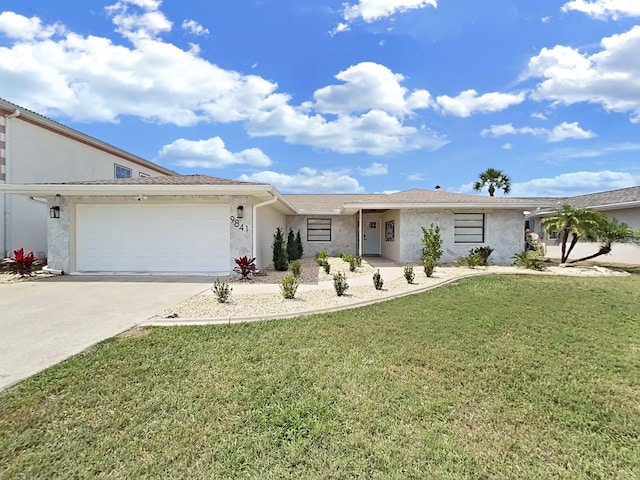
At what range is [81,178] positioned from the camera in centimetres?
1686

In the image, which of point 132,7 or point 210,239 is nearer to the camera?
point 132,7

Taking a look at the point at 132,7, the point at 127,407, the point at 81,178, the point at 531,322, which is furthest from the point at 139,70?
the point at 531,322

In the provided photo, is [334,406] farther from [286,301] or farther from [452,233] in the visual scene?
[452,233]

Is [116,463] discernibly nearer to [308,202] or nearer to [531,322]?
[531,322]

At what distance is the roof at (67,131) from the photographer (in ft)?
43.1

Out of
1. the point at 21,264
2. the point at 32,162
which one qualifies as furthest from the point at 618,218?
the point at 32,162

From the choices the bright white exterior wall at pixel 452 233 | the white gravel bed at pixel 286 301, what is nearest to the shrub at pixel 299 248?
the bright white exterior wall at pixel 452 233

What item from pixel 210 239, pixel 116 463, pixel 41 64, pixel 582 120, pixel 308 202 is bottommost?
pixel 116 463

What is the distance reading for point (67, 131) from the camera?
15781 millimetres

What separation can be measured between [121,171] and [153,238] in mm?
10480

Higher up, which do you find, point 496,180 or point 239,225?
point 496,180

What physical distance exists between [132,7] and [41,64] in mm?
6460

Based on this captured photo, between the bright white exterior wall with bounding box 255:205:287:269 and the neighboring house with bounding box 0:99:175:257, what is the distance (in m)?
7.91

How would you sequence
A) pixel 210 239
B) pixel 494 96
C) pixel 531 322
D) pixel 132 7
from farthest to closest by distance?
1. pixel 494 96
2. pixel 210 239
3. pixel 132 7
4. pixel 531 322
